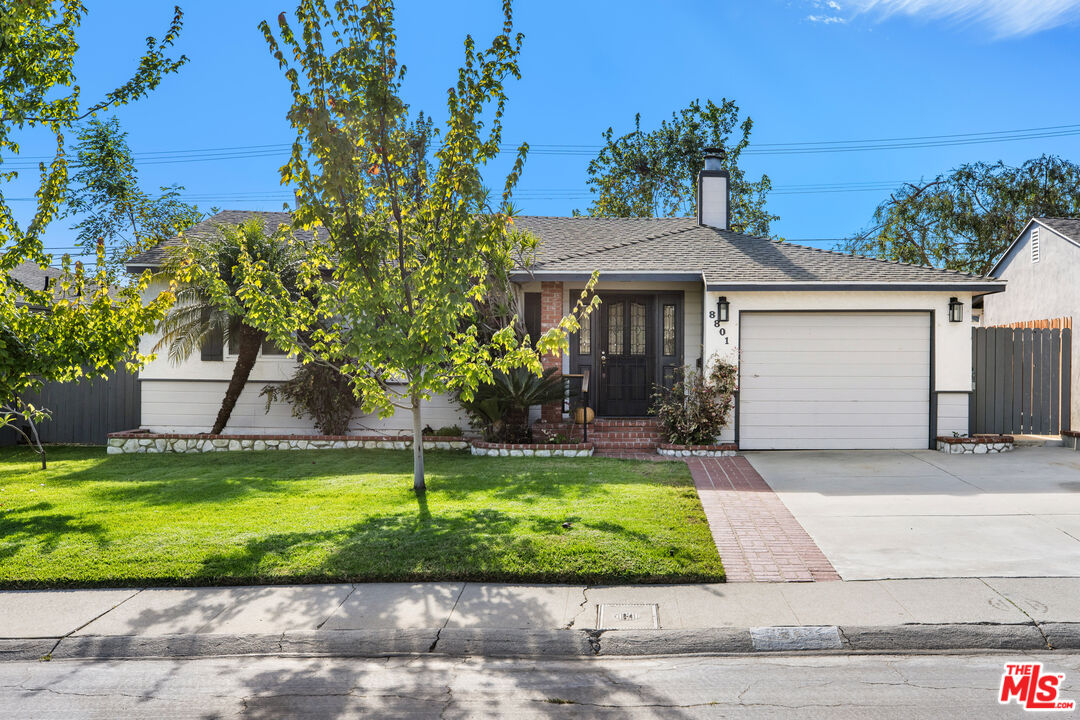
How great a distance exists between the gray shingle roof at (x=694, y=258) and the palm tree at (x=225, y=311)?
58 cm

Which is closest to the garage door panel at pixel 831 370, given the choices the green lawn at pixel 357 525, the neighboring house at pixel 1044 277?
the green lawn at pixel 357 525

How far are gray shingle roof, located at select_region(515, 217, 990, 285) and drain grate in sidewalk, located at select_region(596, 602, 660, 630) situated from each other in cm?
741

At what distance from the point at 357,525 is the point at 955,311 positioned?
32.2ft

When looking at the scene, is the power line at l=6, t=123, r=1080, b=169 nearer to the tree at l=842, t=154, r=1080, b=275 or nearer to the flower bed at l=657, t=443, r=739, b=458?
the tree at l=842, t=154, r=1080, b=275

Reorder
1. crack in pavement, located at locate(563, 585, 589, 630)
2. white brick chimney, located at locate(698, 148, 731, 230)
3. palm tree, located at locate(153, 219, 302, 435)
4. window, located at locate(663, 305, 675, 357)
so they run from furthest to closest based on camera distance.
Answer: white brick chimney, located at locate(698, 148, 731, 230), window, located at locate(663, 305, 675, 357), palm tree, located at locate(153, 219, 302, 435), crack in pavement, located at locate(563, 585, 589, 630)

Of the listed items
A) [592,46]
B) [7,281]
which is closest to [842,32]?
[592,46]

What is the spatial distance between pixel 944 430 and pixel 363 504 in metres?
9.25

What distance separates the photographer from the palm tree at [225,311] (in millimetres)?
11695

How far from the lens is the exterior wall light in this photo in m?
11.8

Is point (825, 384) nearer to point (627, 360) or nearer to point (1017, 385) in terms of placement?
point (627, 360)

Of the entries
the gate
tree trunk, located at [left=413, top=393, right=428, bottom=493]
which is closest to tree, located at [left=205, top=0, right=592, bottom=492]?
tree trunk, located at [left=413, top=393, right=428, bottom=493]

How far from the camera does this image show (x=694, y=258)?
13.3 metres

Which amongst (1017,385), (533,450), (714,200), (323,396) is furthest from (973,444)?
(323,396)

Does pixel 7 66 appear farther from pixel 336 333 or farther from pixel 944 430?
pixel 944 430
